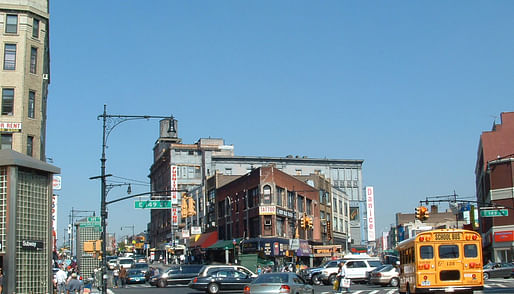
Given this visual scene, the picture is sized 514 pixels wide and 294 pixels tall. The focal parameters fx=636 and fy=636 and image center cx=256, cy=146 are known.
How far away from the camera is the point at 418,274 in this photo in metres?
24.3

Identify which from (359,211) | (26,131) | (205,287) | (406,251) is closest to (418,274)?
(406,251)

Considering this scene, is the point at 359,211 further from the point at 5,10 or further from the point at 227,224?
the point at 5,10

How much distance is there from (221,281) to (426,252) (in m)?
14.0

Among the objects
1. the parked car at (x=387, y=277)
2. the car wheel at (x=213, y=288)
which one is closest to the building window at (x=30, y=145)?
the car wheel at (x=213, y=288)

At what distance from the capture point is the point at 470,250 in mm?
24344

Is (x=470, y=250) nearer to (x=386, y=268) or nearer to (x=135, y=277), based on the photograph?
(x=386, y=268)

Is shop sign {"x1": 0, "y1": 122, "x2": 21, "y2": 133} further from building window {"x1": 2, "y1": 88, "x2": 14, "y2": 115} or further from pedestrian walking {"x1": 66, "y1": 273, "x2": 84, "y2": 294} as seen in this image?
pedestrian walking {"x1": 66, "y1": 273, "x2": 84, "y2": 294}

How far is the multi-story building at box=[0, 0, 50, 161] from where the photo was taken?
4838 centimetres

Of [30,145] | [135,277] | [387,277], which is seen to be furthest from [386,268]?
[30,145]

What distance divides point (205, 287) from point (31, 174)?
1379cm

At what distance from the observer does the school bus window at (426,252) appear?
24.4 m

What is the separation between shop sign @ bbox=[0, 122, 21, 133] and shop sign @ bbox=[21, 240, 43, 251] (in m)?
26.0

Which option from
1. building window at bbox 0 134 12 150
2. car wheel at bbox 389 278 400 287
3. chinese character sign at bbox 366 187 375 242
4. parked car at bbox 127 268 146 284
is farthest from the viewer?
chinese character sign at bbox 366 187 375 242

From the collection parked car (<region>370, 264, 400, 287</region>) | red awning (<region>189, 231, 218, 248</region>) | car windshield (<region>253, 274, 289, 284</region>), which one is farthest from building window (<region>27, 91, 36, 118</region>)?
car windshield (<region>253, 274, 289, 284</region>)
